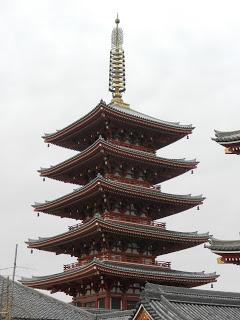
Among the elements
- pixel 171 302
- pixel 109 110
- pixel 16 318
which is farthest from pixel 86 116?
pixel 171 302

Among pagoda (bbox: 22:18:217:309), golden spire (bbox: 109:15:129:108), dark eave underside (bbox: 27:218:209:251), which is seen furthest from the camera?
golden spire (bbox: 109:15:129:108)

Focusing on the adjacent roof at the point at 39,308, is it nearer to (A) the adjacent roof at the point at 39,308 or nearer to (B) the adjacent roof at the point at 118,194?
(A) the adjacent roof at the point at 39,308


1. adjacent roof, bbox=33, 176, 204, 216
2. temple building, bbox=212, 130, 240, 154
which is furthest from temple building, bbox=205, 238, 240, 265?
adjacent roof, bbox=33, 176, 204, 216

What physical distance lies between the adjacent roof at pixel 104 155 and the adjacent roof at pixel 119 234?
16.4 ft

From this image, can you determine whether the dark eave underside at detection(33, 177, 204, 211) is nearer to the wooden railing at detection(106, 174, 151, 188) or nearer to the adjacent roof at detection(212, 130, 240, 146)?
the wooden railing at detection(106, 174, 151, 188)

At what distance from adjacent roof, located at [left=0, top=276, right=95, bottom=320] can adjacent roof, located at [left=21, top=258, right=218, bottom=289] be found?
333 inches

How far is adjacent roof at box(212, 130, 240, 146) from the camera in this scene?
27.5m

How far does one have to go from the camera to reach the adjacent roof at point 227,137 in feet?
90.3

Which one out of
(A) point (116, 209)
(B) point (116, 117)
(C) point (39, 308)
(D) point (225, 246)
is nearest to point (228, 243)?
(D) point (225, 246)

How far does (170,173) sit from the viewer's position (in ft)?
163

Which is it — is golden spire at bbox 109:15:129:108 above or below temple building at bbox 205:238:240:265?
above

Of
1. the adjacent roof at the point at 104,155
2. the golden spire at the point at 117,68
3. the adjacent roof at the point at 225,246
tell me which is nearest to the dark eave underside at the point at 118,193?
the adjacent roof at the point at 104,155

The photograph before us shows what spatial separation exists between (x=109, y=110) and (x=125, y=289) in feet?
42.8

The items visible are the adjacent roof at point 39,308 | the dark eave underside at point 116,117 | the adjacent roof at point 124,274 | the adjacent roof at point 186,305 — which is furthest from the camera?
the dark eave underside at point 116,117
